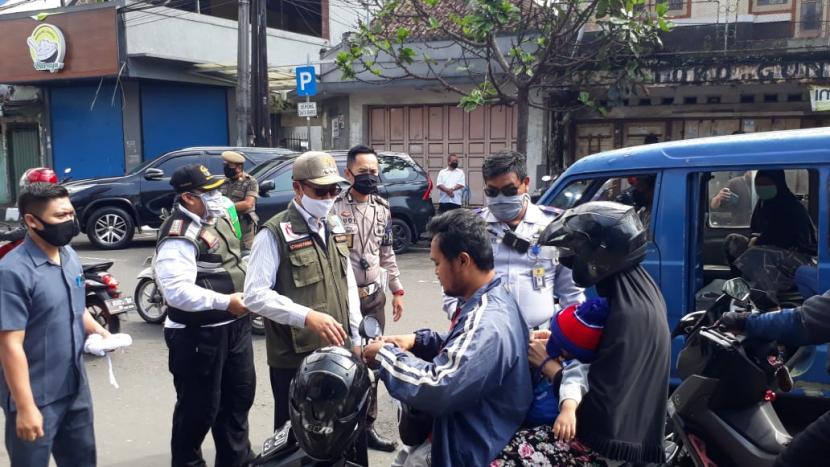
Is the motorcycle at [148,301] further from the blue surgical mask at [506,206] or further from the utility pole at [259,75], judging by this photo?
the utility pole at [259,75]

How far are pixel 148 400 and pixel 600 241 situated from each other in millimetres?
4229

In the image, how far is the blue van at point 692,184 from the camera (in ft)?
12.5

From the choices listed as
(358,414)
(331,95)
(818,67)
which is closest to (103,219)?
(331,95)

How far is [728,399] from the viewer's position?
2.87 m

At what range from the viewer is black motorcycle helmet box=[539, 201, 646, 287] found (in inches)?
86.0

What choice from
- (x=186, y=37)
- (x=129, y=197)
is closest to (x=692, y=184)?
(x=129, y=197)

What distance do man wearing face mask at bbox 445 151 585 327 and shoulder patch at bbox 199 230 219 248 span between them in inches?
50.2

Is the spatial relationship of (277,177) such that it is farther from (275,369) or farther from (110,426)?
(275,369)

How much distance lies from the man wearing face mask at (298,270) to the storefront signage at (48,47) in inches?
657

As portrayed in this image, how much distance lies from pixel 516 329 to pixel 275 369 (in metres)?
1.66

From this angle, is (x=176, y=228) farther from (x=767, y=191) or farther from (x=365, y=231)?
(x=767, y=191)

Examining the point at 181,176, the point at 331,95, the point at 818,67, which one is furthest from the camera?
the point at 331,95

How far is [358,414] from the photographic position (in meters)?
2.36

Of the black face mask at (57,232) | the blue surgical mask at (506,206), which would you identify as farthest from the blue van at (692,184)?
the black face mask at (57,232)
